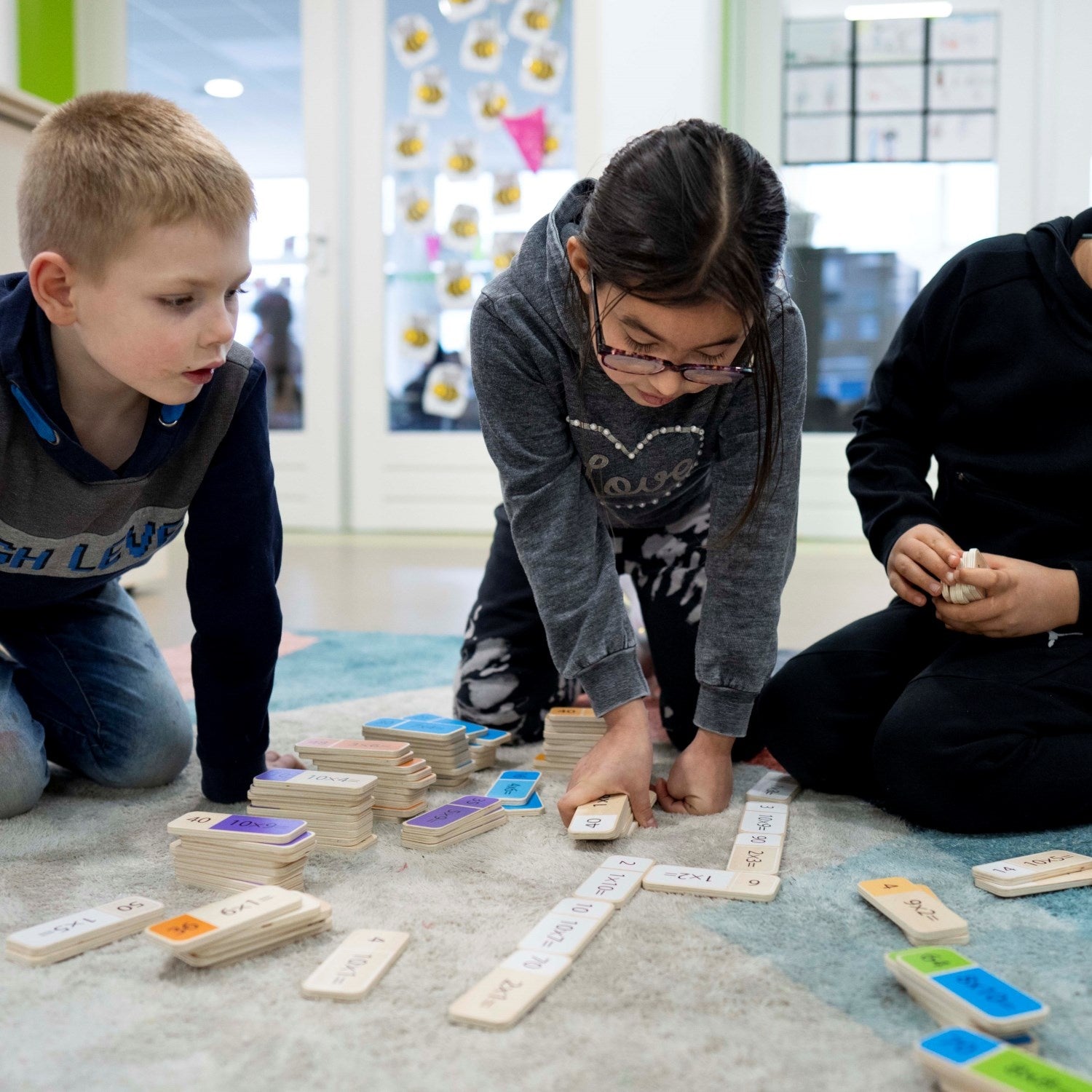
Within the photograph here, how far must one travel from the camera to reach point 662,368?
1.00 m

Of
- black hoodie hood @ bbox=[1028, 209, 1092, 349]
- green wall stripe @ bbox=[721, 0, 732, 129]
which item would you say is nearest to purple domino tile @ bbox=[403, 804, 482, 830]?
black hoodie hood @ bbox=[1028, 209, 1092, 349]

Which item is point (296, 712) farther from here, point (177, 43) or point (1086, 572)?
point (177, 43)

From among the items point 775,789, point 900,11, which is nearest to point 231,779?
point 775,789

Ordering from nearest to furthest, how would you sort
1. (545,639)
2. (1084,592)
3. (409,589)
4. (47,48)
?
1. (1084,592)
2. (545,639)
3. (409,589)
4. (47,48)

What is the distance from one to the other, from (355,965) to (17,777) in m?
0.57

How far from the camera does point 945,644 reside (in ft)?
4.27

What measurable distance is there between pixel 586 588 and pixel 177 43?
414 centimetres

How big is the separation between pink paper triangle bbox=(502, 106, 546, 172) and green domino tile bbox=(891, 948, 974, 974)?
3.73 metres

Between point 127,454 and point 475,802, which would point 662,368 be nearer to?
point 475,802

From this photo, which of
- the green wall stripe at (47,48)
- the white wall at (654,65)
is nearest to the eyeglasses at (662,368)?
the white wall at (654,65)

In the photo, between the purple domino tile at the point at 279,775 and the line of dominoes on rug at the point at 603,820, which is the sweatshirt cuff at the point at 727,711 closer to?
the line of dominoes on rug at the point at 603,820

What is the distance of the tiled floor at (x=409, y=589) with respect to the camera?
2.37 metres

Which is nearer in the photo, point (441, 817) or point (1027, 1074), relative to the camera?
point (1027, 1074)

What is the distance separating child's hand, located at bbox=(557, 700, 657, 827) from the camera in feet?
3.68
